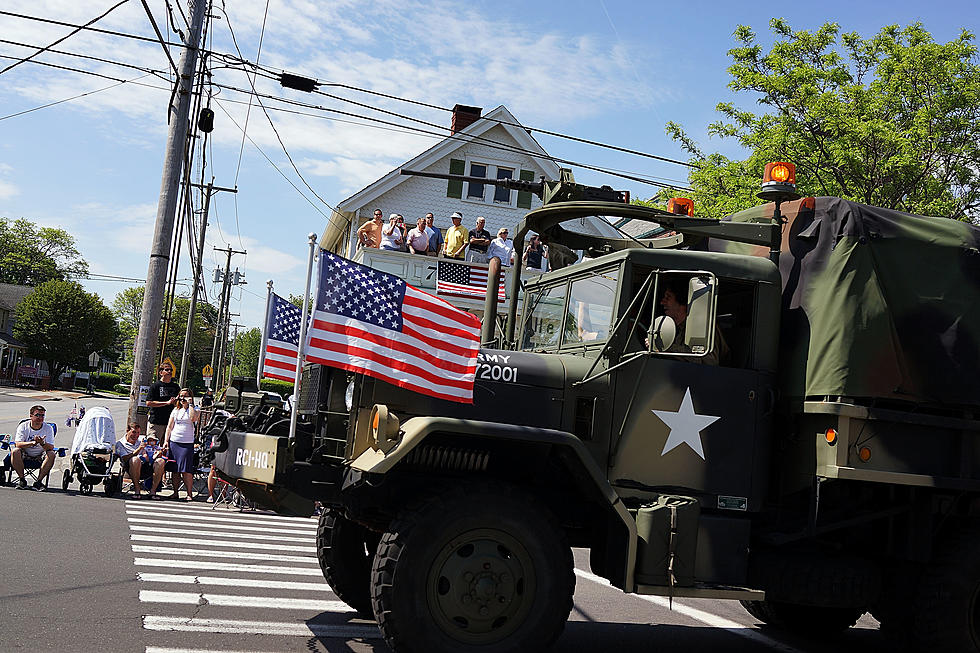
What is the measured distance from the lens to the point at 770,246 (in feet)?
21.8

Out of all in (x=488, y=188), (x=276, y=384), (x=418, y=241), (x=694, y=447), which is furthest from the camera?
(x=488, y=188)

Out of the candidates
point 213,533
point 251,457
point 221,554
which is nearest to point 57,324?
point 213,533

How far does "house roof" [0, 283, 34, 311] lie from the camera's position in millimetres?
83125

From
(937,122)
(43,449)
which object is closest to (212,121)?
(43,449)

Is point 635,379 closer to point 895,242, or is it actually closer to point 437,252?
point 895,242

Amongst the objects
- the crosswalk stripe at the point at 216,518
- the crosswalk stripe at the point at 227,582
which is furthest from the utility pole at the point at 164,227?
the crosswalk stripe at the point at 227,582

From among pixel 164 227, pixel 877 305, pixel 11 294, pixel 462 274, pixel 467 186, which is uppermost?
pixel 467 186

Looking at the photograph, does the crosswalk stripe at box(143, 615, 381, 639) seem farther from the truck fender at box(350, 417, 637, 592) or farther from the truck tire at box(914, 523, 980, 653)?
the truck tire at box(914, 523, 980, 653)

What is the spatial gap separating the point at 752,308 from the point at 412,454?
2569 millimetres

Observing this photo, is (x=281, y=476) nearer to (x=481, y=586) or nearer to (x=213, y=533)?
(x=481, y=586)

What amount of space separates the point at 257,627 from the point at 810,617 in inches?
179

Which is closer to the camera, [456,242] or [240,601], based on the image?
[240,601]

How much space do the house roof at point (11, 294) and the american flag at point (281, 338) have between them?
84901 mm

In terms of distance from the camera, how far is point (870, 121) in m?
17.5
